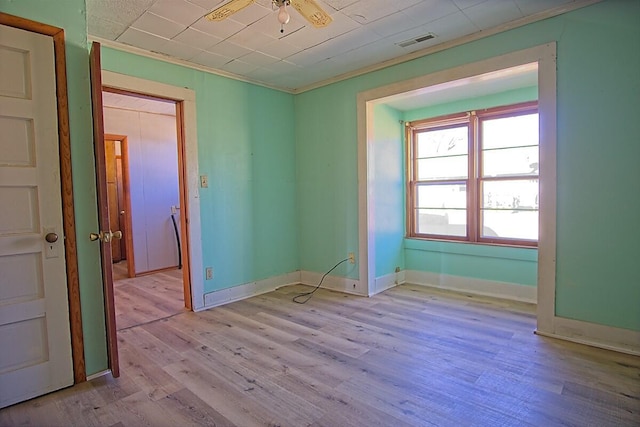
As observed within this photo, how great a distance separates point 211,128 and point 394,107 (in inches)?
91.4

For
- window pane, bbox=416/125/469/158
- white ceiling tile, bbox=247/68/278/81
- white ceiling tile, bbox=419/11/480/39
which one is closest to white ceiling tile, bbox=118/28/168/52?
white ceiling tile, bbox=247/68/278/81

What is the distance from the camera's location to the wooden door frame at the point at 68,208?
7.09 feet

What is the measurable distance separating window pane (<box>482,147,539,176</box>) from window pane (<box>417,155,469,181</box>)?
0.25 meters

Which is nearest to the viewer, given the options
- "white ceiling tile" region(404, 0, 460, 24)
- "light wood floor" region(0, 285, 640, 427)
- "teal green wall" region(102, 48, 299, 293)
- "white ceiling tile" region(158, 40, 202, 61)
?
"light wood floor" region(0, 285, 640, 427)

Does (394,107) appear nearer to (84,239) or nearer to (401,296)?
(401,296)

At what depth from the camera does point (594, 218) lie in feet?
8.71

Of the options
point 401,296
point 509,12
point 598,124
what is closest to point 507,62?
point 509,12

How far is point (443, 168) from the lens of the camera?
4.62 meters

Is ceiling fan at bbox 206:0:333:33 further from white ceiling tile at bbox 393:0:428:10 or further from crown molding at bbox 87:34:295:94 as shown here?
crown molding at bbox 87:34:295:94

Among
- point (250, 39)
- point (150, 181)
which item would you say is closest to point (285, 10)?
point (250, 39)

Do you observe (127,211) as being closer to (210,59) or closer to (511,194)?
(210,59)

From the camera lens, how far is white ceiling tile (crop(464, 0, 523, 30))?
260 cm

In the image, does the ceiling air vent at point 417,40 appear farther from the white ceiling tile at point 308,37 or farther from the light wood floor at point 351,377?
the light wood floor at point 351,377

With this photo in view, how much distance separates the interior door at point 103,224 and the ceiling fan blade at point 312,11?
1331 millimetres
